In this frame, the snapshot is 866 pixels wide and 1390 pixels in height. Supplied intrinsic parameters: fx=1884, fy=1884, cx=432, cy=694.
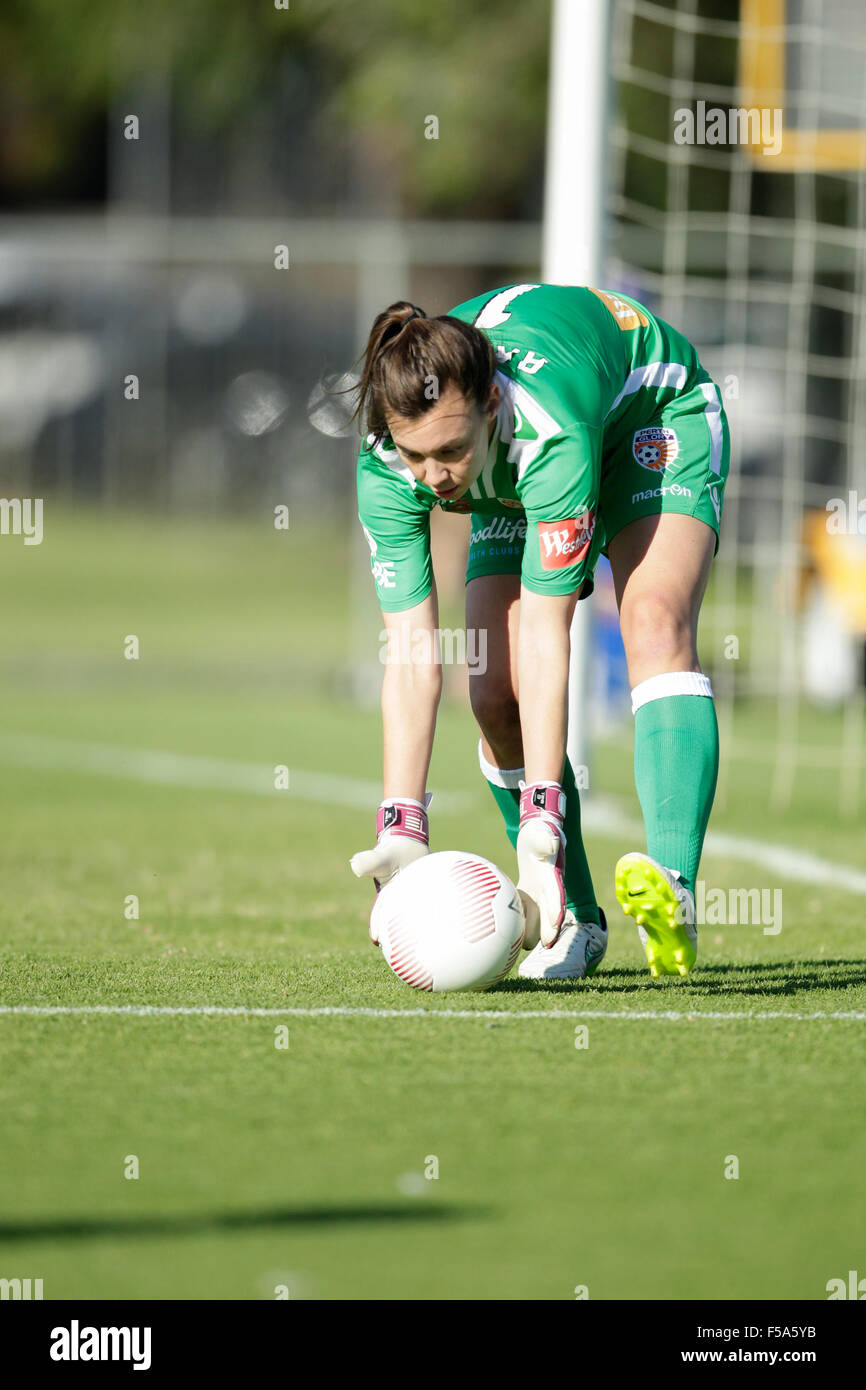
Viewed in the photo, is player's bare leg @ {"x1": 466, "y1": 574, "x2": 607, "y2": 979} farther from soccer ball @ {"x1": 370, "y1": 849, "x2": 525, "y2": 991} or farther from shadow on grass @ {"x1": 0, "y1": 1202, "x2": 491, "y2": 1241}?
shadow on grass @ {"x1": 0, "y1": 1202, "x2": 491, "y2": 1241}

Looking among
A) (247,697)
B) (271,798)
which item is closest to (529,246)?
(247,697)

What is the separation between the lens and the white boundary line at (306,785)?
7.29 metres

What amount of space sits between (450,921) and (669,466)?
127cm

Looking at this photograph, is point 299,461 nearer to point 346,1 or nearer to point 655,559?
point 346,1

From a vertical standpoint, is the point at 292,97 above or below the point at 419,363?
above

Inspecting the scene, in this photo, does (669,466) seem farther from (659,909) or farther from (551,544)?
(659,909)

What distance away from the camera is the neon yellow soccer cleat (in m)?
4.23

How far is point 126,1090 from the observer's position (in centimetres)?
369

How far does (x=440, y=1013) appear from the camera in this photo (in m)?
4.36

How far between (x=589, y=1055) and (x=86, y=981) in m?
1.46

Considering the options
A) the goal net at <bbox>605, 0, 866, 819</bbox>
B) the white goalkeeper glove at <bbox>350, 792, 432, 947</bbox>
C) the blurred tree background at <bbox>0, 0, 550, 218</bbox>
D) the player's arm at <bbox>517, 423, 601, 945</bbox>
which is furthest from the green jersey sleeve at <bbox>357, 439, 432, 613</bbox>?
the blurred tree background at <bbox>0, 0, 550, 218</bbox>

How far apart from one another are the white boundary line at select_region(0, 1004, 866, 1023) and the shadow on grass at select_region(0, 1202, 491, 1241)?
129cm
